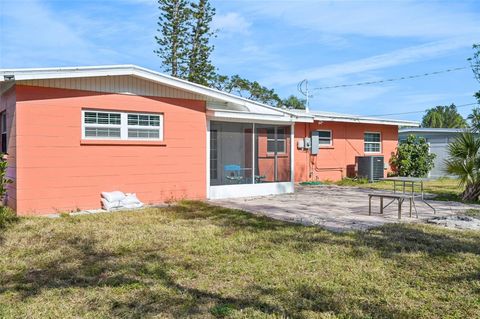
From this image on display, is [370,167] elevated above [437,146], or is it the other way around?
[437,146]

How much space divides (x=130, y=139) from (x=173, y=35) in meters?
20.3

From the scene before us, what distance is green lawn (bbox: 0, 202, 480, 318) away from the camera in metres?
3.64

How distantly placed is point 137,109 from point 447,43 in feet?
62.7

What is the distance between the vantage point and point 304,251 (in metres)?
5.49

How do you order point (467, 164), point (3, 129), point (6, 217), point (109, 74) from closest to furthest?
point (6, 217), point (109, 74), point (3, 129), point (467, 164)

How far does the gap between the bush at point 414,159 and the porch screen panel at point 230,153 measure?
10505 mm

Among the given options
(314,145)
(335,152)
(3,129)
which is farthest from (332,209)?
(335,152)

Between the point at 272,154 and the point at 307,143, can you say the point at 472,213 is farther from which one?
the point at 307,143

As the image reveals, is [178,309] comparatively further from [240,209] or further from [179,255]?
[240,209]

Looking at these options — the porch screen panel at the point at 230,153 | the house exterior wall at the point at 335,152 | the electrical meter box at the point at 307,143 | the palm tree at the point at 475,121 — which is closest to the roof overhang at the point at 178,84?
the porch screen panel at the point at 230,153

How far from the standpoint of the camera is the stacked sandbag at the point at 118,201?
9.27 meters

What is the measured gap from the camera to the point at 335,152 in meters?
18.3

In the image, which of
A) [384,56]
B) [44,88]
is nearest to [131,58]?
[384,56]

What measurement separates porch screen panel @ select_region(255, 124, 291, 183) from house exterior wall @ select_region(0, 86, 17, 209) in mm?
6378
